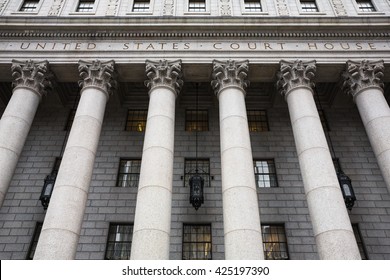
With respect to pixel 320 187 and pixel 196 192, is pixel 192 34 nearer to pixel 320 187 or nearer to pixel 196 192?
pixel 196 192

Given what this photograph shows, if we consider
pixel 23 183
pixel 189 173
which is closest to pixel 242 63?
pixel 189 173

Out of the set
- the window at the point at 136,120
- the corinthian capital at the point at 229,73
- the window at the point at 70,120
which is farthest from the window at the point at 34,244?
the corinthian capital at the point at 229,73

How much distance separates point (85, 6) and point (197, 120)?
37.1ft

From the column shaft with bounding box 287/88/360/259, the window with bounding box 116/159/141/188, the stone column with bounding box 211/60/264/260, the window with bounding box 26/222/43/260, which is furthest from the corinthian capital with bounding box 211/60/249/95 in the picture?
the window with bounding box 26/222/43/260

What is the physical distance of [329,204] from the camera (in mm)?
14461

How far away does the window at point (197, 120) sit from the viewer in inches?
966

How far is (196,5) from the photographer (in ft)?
79.0

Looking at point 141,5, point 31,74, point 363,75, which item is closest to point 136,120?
point 31,74

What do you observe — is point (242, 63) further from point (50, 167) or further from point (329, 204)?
point (50, 167)

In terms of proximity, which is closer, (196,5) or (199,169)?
(199,169)

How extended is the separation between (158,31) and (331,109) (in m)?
13.7

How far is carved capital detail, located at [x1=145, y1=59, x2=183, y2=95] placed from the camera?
754 inches

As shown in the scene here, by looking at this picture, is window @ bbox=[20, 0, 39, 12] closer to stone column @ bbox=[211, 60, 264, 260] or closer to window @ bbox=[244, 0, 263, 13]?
stone column @ bbox=[211, 60, 264, 260]

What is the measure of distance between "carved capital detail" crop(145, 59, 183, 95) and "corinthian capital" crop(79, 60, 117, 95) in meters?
2.11
